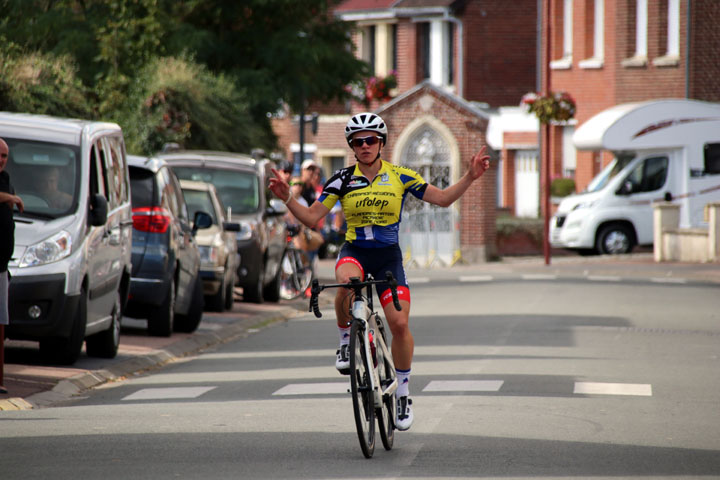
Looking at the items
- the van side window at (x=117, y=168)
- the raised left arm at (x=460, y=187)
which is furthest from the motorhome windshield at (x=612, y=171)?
the raised left arm at (x=460, y=187)

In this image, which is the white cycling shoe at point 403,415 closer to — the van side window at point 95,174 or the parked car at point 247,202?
the van side window at point 95,174

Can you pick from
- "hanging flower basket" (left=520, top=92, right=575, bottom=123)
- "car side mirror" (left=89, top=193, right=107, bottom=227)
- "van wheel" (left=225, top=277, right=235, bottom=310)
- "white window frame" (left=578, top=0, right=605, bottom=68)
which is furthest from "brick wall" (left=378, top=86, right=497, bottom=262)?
"car side mirror" (left=89, top=193, right=107, bottom=227)

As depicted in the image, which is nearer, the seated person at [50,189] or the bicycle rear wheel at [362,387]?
the bicycle rear wheel at [362,387]

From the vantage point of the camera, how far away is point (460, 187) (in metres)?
9.47

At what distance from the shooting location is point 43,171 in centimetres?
1362

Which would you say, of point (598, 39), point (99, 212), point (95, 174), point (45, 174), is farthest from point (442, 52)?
point (99, 212)

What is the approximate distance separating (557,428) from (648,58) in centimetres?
3663

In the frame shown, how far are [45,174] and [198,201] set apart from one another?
24.3ft

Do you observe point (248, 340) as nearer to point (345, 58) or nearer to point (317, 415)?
point (317, 415)

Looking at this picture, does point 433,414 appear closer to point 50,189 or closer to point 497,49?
point 50,189

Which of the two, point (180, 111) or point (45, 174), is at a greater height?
point (180, 111)

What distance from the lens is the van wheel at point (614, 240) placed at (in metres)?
38.3

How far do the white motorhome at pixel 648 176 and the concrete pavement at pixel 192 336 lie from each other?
388 centimetres

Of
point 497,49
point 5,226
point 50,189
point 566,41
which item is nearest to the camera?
point 5,226
